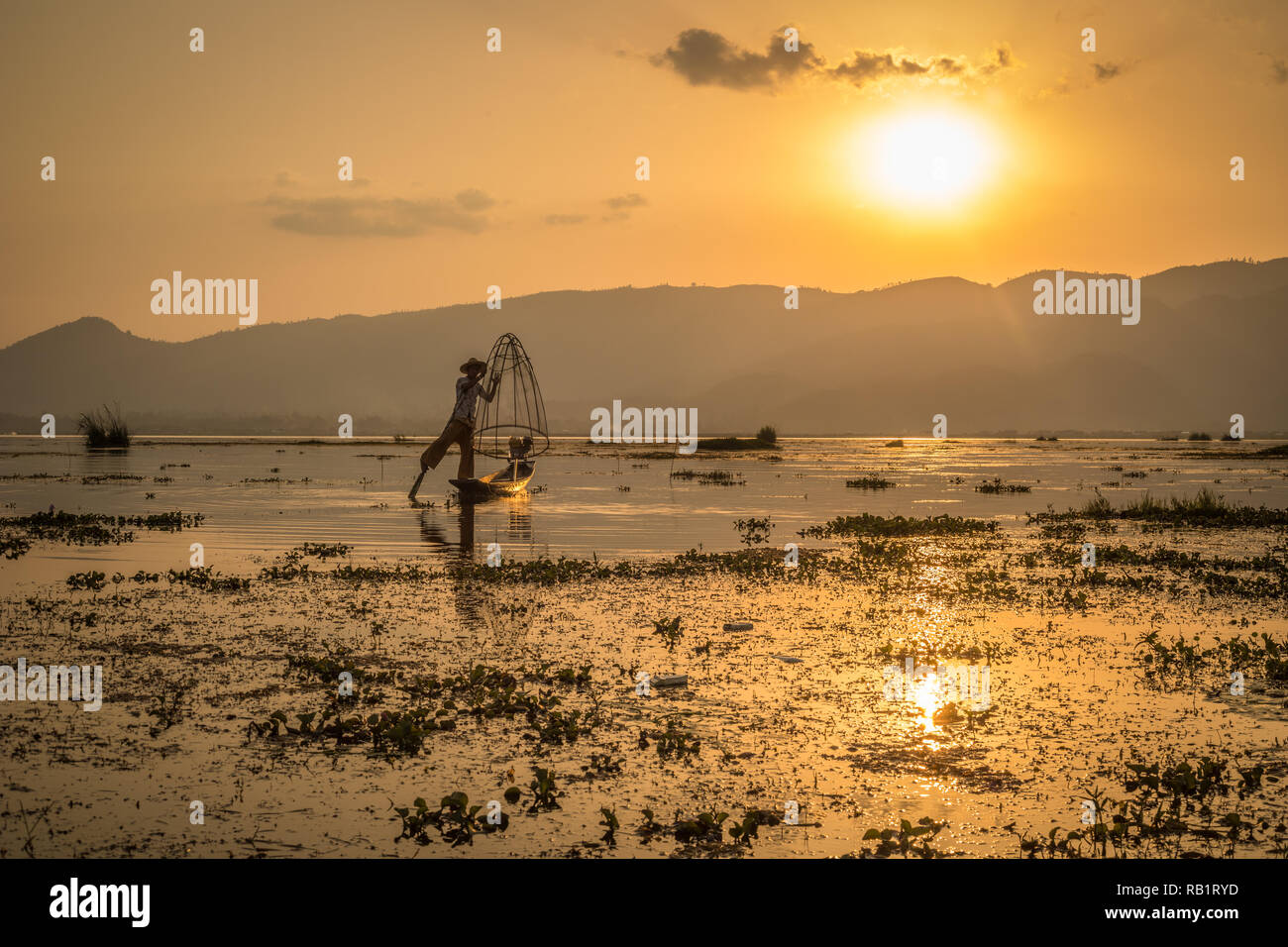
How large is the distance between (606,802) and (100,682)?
296 inches

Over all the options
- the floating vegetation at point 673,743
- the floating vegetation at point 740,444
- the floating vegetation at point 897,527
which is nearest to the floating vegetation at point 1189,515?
the floating vegetation at point 897,527

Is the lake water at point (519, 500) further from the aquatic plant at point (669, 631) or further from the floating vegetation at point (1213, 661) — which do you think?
the floating vegetation at point (1213, 661)

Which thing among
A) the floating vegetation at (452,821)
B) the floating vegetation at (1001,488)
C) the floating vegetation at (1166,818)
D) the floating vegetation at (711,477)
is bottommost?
the floating vegetation at (1166,818)

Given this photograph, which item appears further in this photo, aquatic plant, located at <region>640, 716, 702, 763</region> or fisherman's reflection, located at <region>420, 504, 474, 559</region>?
fisherman's reflection, located at <region>420, 504, 474, 559</region>

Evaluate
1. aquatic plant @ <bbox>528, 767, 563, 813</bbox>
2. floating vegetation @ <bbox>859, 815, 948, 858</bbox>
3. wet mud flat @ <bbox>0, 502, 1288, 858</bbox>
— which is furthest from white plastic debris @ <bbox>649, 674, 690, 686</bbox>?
floating vegetation @ <bbox>859, 815, 948, 858</bbox>

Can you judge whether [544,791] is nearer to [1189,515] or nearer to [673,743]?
[673,743]

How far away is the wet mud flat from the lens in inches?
306

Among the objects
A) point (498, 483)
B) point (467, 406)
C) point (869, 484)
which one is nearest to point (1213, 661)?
point (467, 406)

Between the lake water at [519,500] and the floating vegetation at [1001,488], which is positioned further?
the floating vegetation at [1001,488]

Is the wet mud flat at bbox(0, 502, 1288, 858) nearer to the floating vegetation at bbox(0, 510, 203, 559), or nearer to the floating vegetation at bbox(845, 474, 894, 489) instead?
the floating vegetation at bbox(0, 510, 203, 559)

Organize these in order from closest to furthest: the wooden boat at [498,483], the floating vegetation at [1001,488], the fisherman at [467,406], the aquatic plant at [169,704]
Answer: the aquatic plant at [169,704]
the fisherman at [467,406]
the wooden boat at [498,483]
the floating vegetation at [1001,488]

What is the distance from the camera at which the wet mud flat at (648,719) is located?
7766 mm
